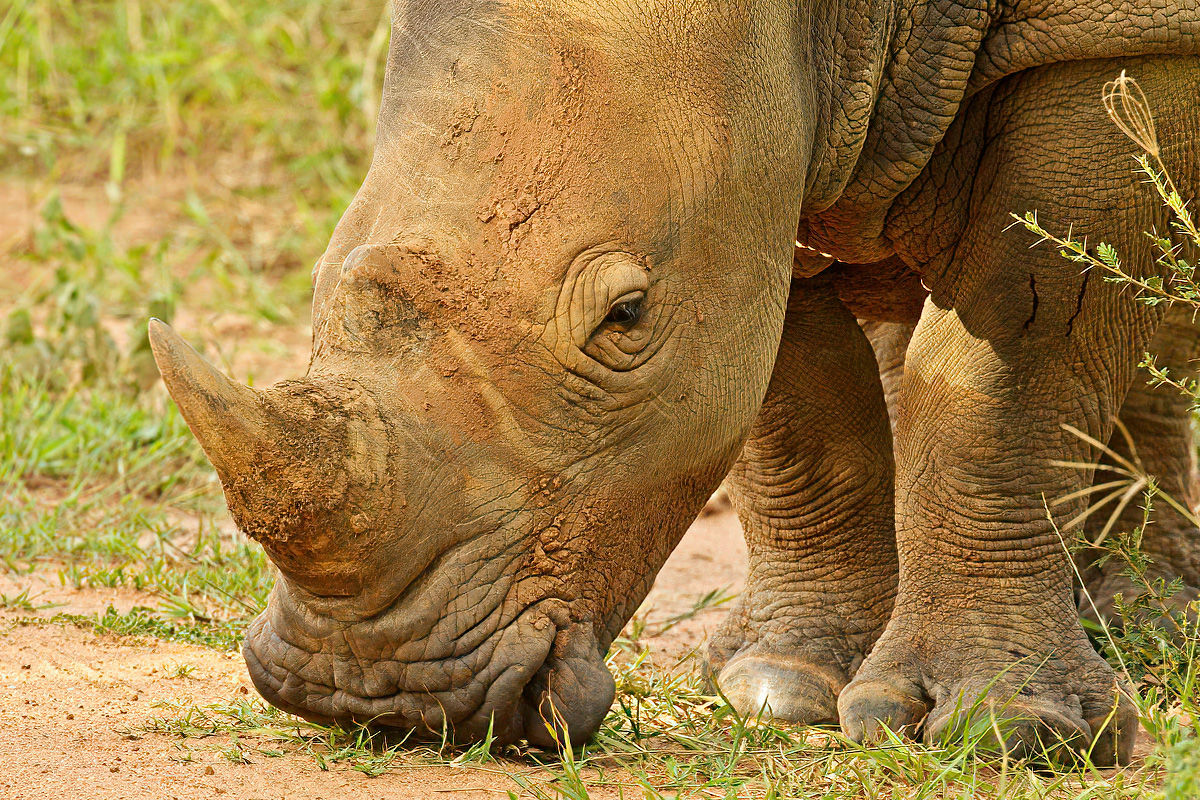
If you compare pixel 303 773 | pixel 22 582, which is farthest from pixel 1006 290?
pixel 22 582

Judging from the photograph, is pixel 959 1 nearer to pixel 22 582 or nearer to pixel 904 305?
pixel 904 305

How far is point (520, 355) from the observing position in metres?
2.96

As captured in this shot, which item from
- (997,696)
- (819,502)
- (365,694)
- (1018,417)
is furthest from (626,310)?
(819,502)

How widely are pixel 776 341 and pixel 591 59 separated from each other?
2.30 feet

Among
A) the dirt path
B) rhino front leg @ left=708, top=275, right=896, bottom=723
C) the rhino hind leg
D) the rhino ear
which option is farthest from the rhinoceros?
the rhino hind leg

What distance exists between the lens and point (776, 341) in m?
3.31

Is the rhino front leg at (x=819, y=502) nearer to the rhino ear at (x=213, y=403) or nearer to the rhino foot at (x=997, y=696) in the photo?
the rhino foot at (x=997, y=696)

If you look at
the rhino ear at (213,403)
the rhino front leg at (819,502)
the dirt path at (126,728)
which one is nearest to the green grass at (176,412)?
the dirt path at (126,728)

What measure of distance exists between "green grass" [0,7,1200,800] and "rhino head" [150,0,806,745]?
24cm

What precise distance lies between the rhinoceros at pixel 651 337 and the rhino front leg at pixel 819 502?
512mm

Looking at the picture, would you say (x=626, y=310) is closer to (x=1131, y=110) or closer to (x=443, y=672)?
(x=443, y=672)

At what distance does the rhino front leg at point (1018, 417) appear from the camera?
3.48 meters

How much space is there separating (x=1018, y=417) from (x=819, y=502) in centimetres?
92

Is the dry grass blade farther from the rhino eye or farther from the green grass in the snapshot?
the rhino eye
